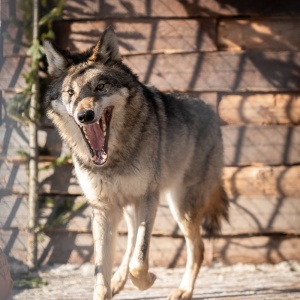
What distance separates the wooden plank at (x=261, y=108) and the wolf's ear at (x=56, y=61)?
6.94ft

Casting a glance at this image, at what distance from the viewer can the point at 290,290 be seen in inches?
203

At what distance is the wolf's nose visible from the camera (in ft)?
12.3

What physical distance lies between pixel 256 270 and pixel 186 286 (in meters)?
1.25

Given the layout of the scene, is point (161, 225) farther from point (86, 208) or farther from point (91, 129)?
point (91, 129)

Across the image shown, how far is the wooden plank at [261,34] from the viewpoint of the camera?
19.6 ft

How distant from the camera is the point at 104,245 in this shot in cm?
441

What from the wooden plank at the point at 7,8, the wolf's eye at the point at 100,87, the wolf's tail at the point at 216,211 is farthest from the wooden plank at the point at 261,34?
the wolf's eye at the point at 100,87

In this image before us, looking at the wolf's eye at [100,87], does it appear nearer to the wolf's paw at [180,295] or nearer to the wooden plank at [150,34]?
the wolf's paw at [180,295]

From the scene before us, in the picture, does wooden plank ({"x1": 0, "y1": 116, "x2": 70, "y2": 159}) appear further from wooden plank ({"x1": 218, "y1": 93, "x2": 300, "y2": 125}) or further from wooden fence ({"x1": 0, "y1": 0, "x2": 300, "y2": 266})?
wooden plank ({"x1": 218, "y1": 93, "x2": 300, "y2": 125})

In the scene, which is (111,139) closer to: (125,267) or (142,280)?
(142,280)

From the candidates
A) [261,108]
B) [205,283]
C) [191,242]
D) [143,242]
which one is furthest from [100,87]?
[261,108]

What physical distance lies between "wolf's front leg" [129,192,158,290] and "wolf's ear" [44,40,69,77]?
3.18 feet

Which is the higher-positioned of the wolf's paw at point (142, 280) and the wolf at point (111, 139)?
the wolf at point (111, 139)

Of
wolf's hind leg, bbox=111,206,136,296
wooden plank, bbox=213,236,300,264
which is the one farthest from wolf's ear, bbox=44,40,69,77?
wooden plank, bbox=213,236,300,264
